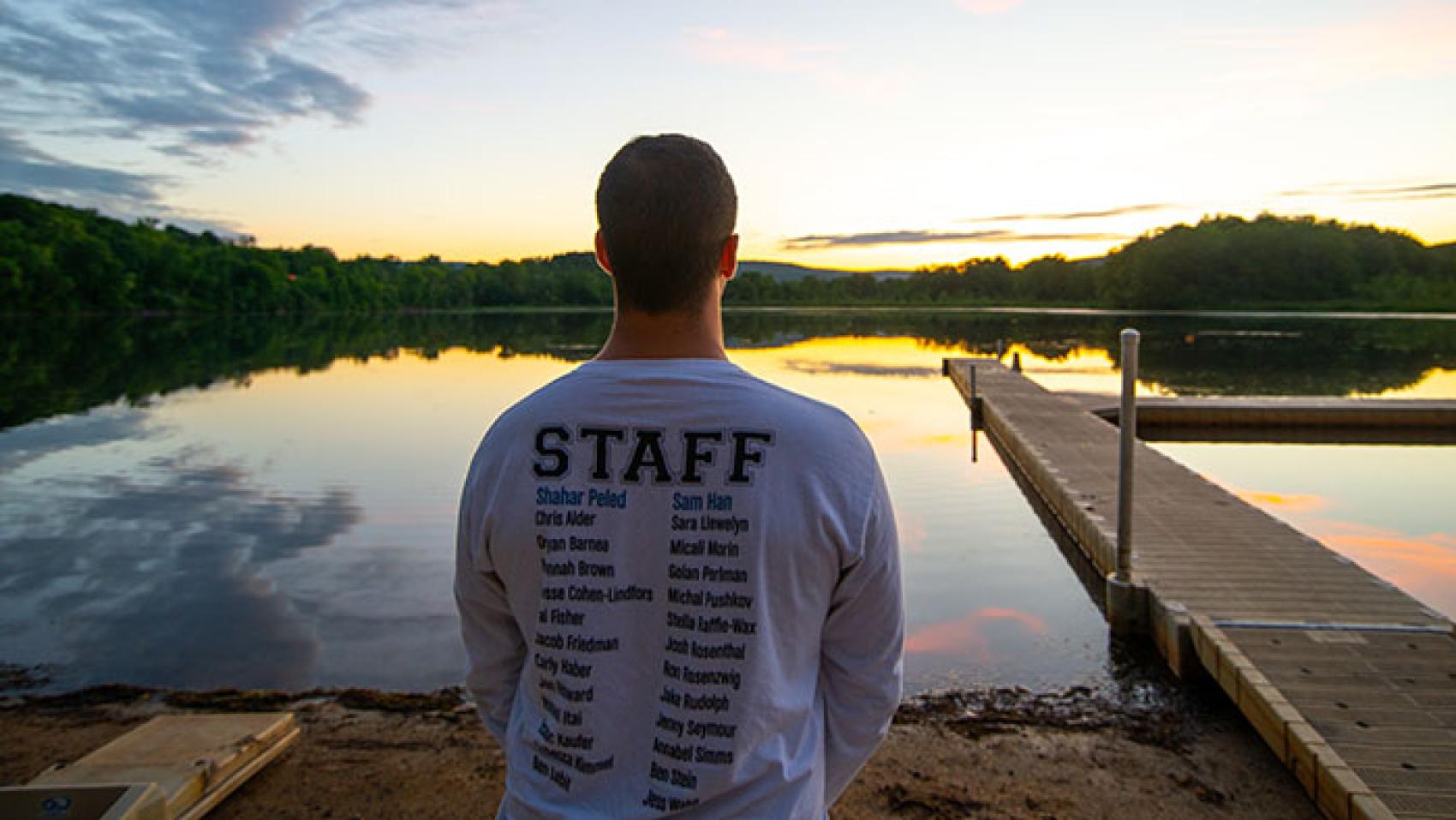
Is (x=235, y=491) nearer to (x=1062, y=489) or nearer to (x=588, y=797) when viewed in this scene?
(x=1062, y=489)

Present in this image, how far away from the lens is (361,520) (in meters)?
9.16

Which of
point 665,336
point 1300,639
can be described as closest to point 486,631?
point 665,336

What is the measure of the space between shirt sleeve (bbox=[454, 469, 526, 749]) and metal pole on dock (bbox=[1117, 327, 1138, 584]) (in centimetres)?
479

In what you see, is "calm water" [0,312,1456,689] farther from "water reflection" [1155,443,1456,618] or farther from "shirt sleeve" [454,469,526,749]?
"shirt sleeve" [454,469,526,749]

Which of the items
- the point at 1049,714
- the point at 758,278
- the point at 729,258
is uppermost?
the point at 758,278

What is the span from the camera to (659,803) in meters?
1.19

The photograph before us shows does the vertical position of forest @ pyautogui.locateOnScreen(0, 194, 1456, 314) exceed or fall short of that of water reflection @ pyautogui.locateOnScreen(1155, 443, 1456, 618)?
it exceeds it

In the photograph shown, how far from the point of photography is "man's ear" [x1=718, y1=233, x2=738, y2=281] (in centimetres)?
131

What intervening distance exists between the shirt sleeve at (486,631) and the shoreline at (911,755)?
253cm

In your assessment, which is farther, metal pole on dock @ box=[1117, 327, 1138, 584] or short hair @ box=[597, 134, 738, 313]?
metal pole on dock @ box=[1117, 327, 1138, 584]

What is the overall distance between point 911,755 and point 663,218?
3.63 meters

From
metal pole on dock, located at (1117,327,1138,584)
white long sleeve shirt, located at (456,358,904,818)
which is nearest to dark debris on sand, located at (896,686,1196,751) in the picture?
metal pole on dock, located at (1117,327,1138,584)

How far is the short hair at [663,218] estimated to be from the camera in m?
1.22

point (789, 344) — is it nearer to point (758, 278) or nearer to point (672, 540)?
point (672, 540)
